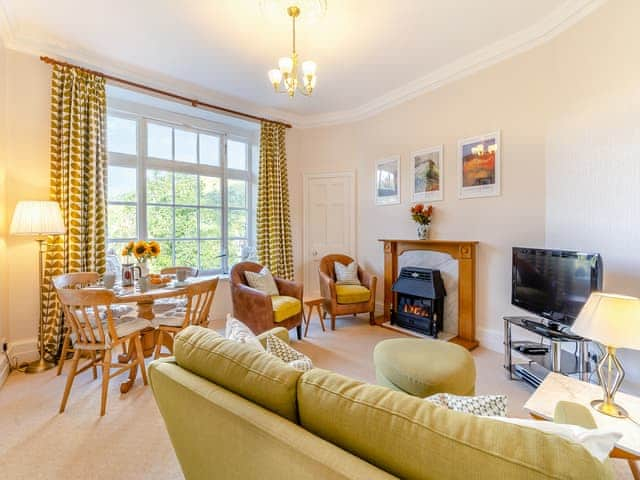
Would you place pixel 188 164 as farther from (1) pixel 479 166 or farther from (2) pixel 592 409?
(2) pixel 592 409

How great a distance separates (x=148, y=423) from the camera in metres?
2.06

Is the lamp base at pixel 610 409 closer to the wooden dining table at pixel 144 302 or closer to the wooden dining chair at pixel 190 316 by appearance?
the wooden dining chair at pixel 190 316

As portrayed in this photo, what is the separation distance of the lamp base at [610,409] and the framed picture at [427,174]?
2.67 m

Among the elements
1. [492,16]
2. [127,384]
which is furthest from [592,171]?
[127,384]

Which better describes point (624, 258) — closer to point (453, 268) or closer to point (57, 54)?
point (453, 268)

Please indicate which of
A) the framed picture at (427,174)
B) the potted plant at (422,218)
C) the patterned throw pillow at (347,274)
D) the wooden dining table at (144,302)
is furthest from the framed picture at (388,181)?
the wooden dining table at (144,302)

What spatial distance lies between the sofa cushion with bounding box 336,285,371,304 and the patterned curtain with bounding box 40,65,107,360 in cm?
272

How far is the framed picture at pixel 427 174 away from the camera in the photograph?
12.5 feet

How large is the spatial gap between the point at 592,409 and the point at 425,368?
0.76m

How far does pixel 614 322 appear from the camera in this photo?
135cm

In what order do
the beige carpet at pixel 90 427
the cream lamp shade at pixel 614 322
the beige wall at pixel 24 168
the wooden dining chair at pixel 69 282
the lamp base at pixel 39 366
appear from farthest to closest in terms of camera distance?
the beige wall at pixel 24 168
the lamp base at pixel 39 366
the wooden dining chair at pixel 69 282
the beige carpet at pixel 90 427
the cream lamp shade at pixel 614 322

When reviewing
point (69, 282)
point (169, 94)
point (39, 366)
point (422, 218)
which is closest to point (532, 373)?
point (422, 218)

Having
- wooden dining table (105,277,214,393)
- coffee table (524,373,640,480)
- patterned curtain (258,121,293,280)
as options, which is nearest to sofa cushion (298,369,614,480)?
coffee table (524,373,640,480)

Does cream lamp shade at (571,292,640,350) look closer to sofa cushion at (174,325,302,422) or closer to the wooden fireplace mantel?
sofa cushion at (174,325,302,422)
